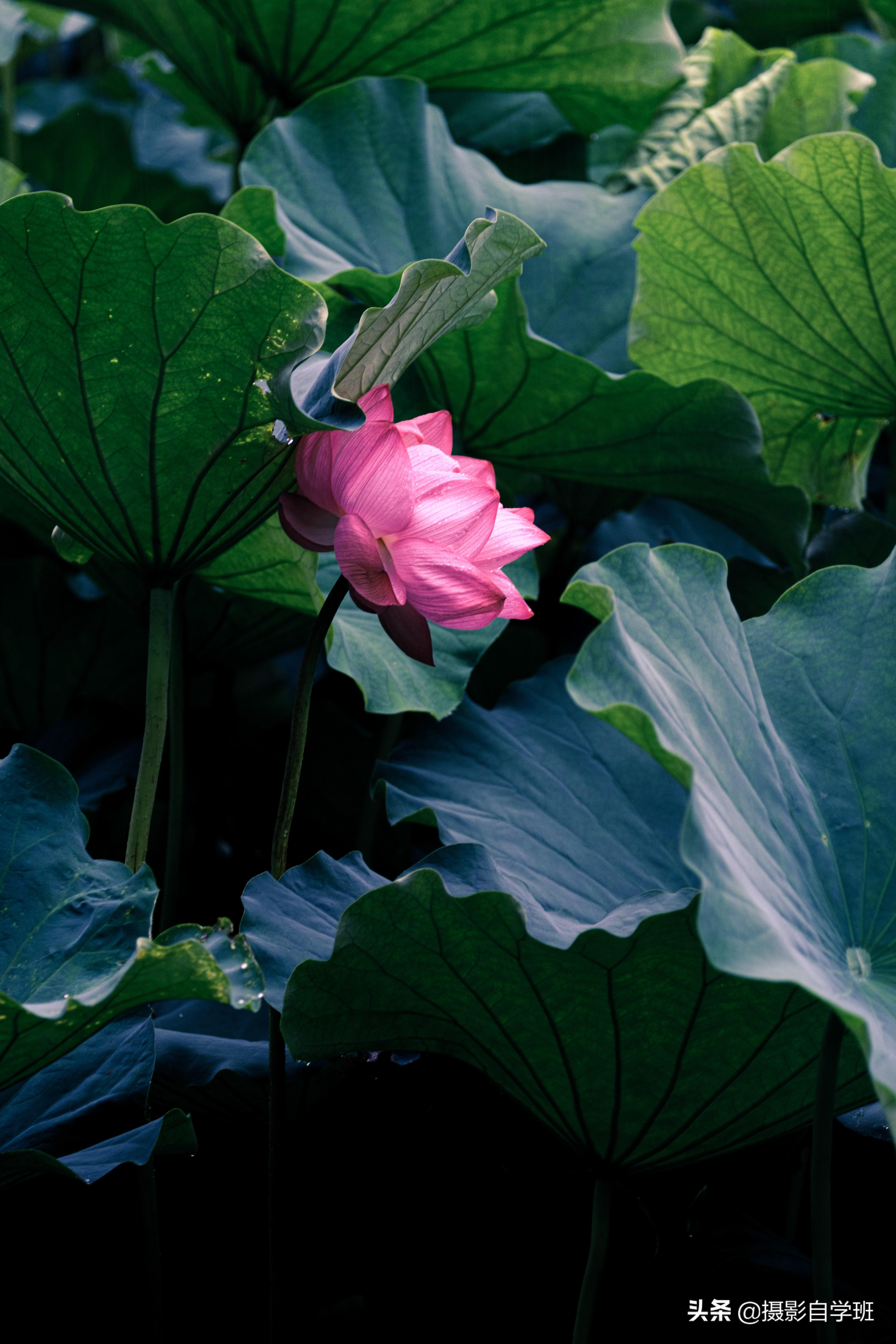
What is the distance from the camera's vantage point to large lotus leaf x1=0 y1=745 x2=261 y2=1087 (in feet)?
1.75

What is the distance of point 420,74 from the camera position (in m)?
1.34

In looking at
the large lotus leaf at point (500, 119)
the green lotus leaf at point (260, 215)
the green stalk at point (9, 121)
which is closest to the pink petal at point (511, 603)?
the green lotus leaf at point (260, 215)

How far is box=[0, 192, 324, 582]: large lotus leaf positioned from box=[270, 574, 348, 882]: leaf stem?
0.29 ft

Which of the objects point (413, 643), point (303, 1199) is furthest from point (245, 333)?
point (303, 1199)

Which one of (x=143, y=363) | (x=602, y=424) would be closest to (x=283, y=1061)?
(x=143, y=363)

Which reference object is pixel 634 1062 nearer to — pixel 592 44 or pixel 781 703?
pixel 781 703

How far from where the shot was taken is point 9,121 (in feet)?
5.72

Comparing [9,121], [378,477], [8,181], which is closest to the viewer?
[378,477]

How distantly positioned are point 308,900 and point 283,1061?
10 centimetres

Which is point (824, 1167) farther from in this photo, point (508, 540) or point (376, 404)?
point (376, 404)

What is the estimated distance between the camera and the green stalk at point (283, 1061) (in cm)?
64

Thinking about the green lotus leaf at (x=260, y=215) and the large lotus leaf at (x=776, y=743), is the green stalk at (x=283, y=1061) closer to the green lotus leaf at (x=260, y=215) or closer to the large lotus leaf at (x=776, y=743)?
the large lotus leaf at (x=776, y=743)

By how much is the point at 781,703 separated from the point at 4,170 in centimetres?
96

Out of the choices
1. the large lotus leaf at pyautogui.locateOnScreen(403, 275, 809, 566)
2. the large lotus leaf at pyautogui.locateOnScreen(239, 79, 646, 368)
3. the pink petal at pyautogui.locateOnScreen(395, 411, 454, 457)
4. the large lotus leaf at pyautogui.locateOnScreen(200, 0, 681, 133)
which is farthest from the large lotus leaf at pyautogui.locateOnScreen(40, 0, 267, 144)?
the pink petal at pyautogui.locateOnScreen(395, 411, 454, 457)
